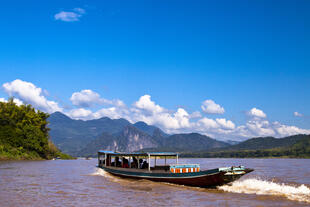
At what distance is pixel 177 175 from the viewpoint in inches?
958

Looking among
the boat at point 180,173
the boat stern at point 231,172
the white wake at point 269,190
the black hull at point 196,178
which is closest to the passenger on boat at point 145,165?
the boat at point 180,173

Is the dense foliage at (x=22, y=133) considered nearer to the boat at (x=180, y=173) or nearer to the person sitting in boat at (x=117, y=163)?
the person sitting in boat at (x=117, y=163)

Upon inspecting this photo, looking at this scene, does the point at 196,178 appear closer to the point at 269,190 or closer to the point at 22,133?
the point at 269,190

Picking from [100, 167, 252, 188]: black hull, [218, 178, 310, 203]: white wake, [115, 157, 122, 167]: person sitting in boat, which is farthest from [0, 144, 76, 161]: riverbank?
[218, 178, 310, 203]: white wake

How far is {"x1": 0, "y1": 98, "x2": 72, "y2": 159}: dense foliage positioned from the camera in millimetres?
73219

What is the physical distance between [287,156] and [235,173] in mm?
167679

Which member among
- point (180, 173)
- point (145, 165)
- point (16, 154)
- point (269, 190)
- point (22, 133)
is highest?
point (22, 133)

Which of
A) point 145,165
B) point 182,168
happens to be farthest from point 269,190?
point 145,165

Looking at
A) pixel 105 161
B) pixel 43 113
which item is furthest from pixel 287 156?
pixel 105 161

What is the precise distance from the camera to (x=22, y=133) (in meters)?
77.7

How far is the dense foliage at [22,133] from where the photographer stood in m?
73.2

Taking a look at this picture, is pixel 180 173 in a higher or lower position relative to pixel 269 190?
higher

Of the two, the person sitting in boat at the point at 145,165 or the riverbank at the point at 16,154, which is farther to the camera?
the riverbank at the point at 16,154

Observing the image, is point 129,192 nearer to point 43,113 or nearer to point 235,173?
A: point 235,173
